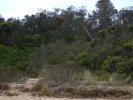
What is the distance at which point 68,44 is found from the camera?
3453 centimetres

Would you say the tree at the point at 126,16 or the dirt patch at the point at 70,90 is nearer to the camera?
the dirt patch at the point at 70,90

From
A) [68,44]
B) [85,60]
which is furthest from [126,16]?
[85,60]

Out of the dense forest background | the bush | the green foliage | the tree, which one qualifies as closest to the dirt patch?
the dense forest background

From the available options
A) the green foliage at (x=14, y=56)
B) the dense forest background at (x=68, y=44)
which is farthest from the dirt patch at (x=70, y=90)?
the green foliage at (x=14, y=56)

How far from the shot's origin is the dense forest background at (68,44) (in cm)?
2536

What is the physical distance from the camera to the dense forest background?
2536 centimetres

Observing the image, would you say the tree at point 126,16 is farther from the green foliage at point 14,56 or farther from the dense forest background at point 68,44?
the green foliage at point 14,56

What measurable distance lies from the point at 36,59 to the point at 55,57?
1508 millimetres

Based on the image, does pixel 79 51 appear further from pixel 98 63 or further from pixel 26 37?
pixel 26 37

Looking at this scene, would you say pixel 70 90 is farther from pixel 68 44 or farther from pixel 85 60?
pixel 68 44

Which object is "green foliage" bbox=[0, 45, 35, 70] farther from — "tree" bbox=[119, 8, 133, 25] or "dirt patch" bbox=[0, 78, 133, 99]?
"tree" bbox=[119, 8, 133, 25]

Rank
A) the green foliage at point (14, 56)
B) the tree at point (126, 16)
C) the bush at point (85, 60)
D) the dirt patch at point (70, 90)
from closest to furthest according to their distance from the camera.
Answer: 1. the dirt patch at point (70, 90)
2. the bush at point (85, 60)
3. the green foliage at point (14, 56)
4. the tree at point (126, 16)

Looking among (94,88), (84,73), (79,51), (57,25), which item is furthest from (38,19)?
(94,88)

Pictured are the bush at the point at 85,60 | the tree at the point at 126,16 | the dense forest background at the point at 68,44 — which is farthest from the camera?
the tree at the point at 126,16
